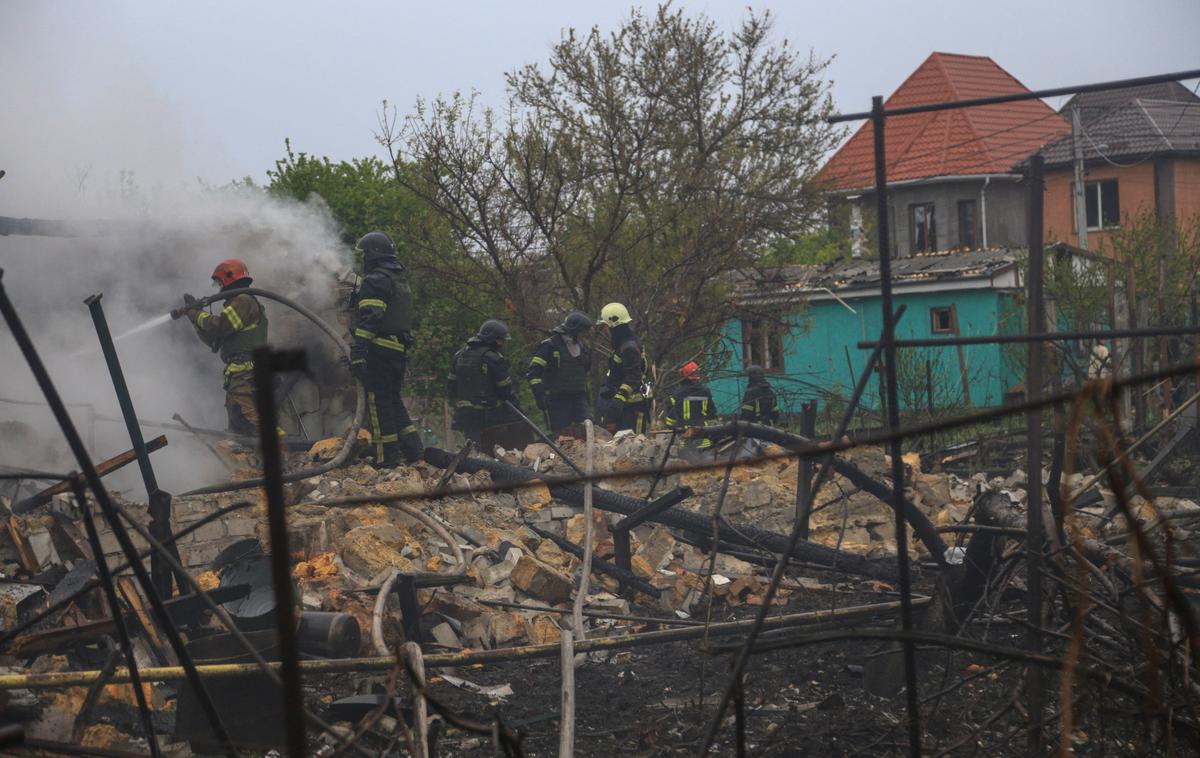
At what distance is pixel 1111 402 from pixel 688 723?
3.01m

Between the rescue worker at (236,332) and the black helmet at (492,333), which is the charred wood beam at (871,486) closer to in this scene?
the rescue worker at (236,332)

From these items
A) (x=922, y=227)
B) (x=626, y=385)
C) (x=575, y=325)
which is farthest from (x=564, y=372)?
(x=922, y=227)

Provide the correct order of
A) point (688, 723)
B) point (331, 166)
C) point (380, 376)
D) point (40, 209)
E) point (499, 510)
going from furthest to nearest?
point (331, 166), point (40, 209), point (380, 376), point (499, 510), point (688, 723)

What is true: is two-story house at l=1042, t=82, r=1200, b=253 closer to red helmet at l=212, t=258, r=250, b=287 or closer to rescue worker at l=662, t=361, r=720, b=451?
rescue worker at l=662, t=361, r=720, b=451

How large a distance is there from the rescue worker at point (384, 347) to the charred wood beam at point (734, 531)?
1.64 meters

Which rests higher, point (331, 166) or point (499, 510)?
point (331, 166)

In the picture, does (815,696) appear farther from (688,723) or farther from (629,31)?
(629,31)

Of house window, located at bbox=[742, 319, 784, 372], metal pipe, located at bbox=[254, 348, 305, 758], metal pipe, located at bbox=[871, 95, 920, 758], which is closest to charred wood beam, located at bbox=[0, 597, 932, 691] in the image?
metal pipe, located at bbox=[871, 95, 920, 758]

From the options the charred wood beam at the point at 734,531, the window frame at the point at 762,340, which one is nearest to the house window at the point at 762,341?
the window frame at the point at 762,340

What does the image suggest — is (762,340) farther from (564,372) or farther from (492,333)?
(492,333)

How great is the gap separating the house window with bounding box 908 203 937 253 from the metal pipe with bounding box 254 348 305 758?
1166 inches

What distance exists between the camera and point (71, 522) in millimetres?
6203

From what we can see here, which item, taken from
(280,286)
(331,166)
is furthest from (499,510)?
(331,166)

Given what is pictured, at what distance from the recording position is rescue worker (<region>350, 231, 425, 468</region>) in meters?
8.87
